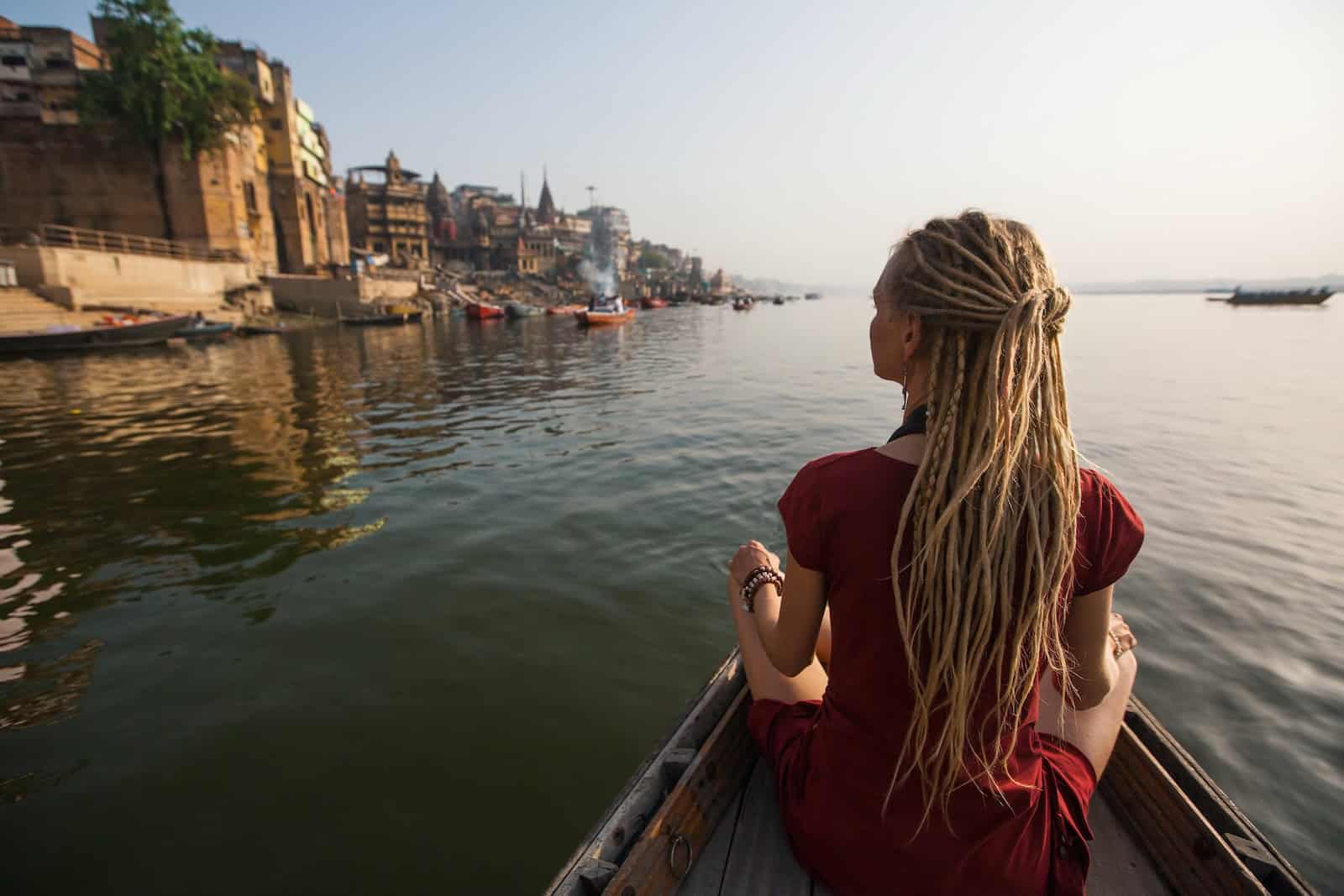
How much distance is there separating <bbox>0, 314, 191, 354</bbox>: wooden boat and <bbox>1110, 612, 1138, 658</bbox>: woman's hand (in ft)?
106

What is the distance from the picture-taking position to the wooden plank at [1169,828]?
1.91 metres

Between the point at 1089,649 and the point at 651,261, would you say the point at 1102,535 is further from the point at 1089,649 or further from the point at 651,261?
the point at 651,261

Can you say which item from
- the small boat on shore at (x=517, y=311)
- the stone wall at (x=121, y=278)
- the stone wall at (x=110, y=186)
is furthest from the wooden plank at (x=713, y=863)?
the small boat on shore at (x=517, y=311)

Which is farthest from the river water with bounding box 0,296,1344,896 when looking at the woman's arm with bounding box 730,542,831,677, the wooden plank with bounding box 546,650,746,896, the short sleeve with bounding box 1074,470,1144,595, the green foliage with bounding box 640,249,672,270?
the green foliage with bounding box 640,249,672,270

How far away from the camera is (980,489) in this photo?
1.44 meters

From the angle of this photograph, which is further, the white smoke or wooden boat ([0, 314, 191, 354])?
the white smoke

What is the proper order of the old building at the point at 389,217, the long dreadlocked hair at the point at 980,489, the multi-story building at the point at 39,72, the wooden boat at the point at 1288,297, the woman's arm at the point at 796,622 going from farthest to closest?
the old building at the point at 389,217 → the wooden boat at the point at 1288,297 → the multi-story building at the point at 39,72 → the woman's arm at the point at 796,622 → the long dreadlocked hair at the point at 980,489

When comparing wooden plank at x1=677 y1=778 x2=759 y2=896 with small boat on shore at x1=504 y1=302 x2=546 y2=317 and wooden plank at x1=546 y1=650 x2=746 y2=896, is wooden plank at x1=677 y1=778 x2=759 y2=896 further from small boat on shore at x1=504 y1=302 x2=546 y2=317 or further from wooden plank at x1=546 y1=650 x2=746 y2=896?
small boat on shore at x1=504 y1=302 x2=546 y2=317

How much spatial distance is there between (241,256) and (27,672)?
1962 inches

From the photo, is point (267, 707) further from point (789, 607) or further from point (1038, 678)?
point (1038, 678)

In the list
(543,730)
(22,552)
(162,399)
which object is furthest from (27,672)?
(162,399)

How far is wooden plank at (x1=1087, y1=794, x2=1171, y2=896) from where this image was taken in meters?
2.06

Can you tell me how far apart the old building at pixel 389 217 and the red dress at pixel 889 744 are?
96.3 m

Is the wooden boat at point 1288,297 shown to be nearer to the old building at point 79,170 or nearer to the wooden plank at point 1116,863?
the wooden plank at point 1116,863
